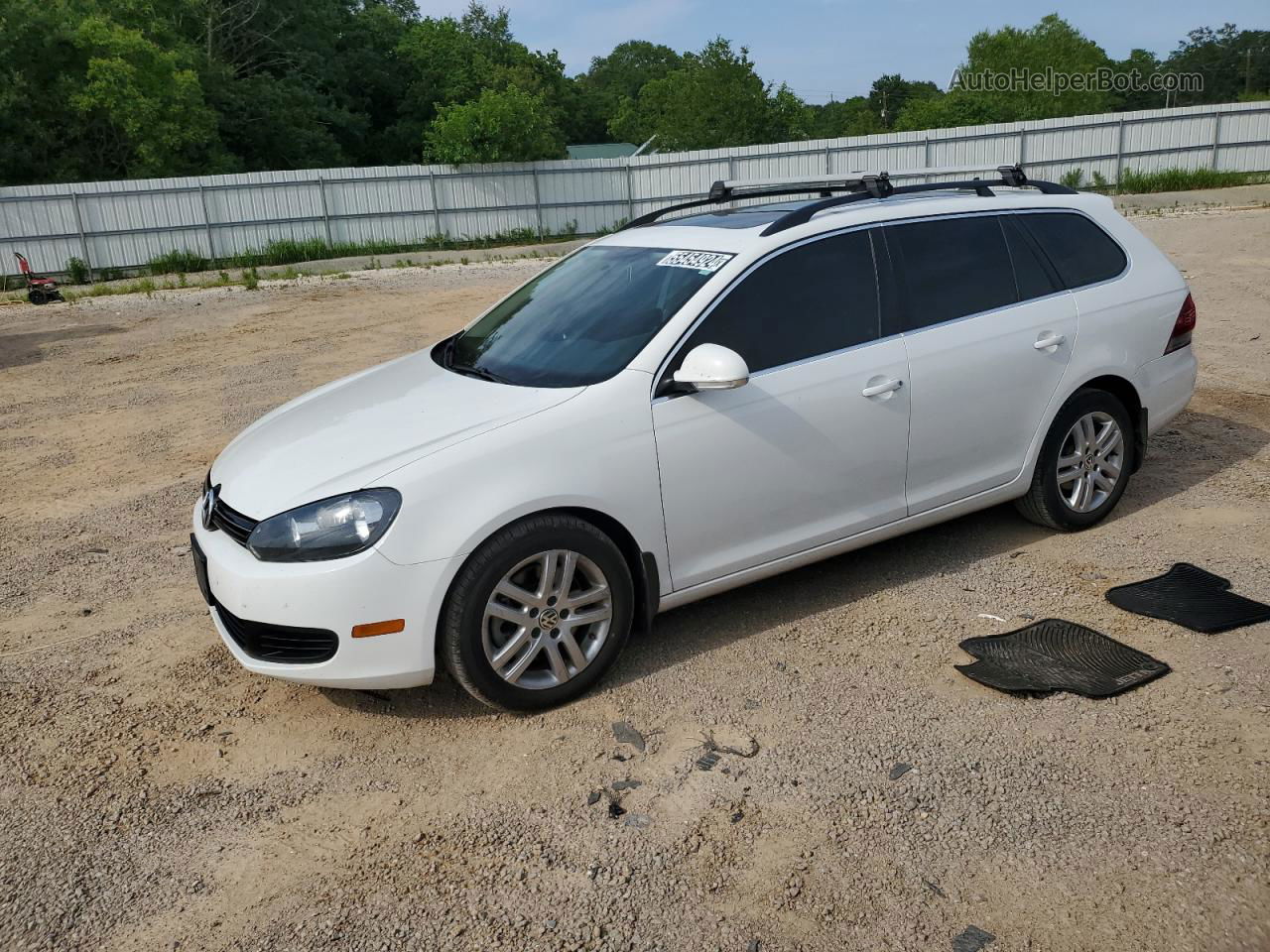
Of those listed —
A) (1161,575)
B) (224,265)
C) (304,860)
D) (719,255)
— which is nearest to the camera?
(304,860)

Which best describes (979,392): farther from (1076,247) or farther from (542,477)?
(542,477)

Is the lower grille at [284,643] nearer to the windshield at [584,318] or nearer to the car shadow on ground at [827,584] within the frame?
the car shadow on ground at [827,584]

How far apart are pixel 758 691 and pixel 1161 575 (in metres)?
2.12

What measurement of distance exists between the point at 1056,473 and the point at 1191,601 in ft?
2.95

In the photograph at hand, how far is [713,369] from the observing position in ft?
12.5

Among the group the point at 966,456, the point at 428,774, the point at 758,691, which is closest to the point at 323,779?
the point at 428,774

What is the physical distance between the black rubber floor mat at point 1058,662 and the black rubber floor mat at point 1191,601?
344 mm

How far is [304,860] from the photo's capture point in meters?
3.12

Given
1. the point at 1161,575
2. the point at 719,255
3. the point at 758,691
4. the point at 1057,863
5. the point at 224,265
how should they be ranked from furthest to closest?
the point at 224,265 → the point at 1161,575 → the point at 719,255 → the point at 758,691 → the point at 1057,863

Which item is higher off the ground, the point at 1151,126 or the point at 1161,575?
the point at 1151,126

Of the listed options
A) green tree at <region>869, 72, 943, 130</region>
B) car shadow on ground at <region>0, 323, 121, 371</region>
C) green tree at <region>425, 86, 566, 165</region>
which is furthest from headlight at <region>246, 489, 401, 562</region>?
green tree at <region>869, 72, 943, 130</region>

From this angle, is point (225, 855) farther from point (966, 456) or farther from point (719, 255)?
point (966, 456)

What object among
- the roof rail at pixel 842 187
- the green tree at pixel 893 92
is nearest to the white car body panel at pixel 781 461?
the roof rail at pixel 842 187

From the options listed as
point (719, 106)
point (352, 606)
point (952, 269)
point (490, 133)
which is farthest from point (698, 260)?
point (719, 106)
